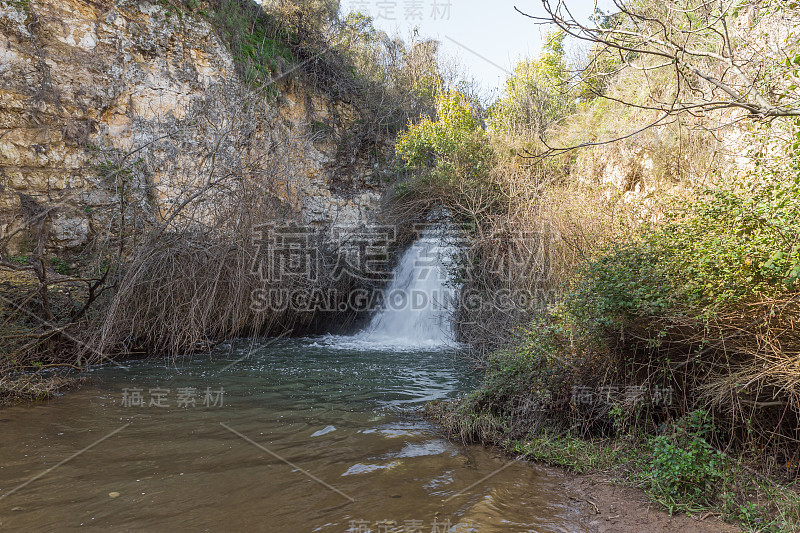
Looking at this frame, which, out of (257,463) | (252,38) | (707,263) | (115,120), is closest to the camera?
(707,263)

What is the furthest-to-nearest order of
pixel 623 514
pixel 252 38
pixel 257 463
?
pixel 252 38 < pixel 257 463 < pixel 623 514

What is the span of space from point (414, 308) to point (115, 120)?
8.54 m

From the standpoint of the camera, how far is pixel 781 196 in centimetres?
392

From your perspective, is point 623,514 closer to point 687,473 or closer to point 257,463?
point 687,473

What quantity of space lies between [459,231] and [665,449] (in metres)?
7.39

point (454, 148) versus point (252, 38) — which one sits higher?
point (252, 38)

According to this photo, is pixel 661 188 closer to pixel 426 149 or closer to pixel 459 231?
pixel 459 231

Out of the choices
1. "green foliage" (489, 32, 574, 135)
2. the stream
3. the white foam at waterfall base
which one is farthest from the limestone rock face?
"green foliage" (489, 32, 574, 135)

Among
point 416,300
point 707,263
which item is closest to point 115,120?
point 416,300

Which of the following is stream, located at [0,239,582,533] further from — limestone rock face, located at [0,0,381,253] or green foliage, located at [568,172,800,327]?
limestone rock face, located at [0,0,381,253]

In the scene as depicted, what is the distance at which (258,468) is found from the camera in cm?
427

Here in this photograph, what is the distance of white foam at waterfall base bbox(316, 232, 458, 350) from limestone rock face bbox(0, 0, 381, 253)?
11.8 feet

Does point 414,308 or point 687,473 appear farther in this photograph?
point 414,308

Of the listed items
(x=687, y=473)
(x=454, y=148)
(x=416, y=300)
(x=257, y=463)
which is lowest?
(x=257, y=463)
